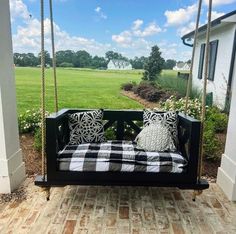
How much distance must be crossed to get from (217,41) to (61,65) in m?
4.54

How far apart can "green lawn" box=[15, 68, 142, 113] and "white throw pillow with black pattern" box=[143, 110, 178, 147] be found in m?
3.12

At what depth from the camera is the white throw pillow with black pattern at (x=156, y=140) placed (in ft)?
7.98

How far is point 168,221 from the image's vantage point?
6.93 ft

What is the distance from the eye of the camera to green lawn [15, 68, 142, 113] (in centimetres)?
598

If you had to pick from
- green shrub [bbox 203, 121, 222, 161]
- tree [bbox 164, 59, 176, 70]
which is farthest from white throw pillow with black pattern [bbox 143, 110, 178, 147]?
tree [bbox 164, 59, 176, 70]

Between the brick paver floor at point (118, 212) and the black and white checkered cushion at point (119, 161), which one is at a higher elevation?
the black and white checkered cushion at point (119, 161)

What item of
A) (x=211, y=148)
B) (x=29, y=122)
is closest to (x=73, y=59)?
(x=29, y=122)

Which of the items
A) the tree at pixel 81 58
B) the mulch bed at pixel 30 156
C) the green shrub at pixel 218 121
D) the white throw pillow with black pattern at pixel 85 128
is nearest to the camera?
the white throw pillow with black pattern at pixel 85 128

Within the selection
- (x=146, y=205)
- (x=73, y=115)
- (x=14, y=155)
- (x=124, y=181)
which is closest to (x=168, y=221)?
(x=146, y=205)

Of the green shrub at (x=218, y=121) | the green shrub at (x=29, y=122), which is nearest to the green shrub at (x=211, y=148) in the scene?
the green shrub at (x=218, y=121)

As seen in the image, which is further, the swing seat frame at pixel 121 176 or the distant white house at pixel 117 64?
the distant white house at pixel 117 64

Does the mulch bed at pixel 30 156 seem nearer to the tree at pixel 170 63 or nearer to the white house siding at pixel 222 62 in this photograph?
the tree at pixel 170 63

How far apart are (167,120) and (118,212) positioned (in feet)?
3.52

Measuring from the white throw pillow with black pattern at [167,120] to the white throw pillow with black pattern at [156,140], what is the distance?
98mm
